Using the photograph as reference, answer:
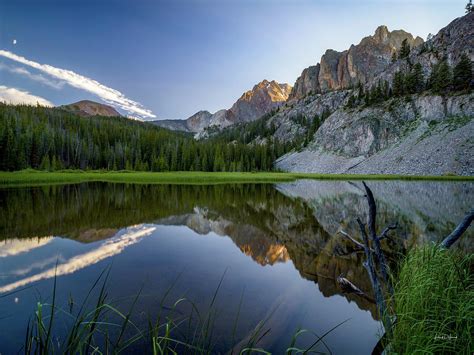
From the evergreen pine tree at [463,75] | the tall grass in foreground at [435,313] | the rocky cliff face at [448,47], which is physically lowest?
the tall grass in foreground at [435,313]

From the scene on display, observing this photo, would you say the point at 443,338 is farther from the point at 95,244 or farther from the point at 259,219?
the point at 259,219

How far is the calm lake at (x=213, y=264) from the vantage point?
246 inches

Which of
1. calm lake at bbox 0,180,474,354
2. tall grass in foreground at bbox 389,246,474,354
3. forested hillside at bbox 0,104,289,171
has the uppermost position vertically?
forested hillside at bbox 0,104,289,171

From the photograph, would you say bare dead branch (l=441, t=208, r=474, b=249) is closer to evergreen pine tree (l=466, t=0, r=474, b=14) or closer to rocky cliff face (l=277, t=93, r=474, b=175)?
rocky cliff face (l=277, t=93, r=474, b=175)

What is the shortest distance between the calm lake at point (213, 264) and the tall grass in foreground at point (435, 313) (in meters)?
1.26

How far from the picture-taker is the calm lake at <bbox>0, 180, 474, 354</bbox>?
20.5 feet

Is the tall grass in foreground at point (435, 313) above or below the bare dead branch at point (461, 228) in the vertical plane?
below

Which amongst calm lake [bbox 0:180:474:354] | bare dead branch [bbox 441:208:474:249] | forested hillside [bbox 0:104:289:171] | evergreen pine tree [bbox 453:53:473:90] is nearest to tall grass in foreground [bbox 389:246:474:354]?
bare dead branch [bbox 441:208:474:249]

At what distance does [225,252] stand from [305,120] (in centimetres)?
18093

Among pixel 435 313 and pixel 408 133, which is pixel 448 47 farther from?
pixel 435 313

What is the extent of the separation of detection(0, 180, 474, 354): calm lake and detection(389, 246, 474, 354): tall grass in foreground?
A: 1.26m

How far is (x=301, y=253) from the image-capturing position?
11.9 metres

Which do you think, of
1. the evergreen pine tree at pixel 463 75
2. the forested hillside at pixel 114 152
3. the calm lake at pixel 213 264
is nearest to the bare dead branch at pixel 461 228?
the calm lake at pixel 213 264

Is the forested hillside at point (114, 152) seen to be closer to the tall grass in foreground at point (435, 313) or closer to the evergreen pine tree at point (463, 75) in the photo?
the evergreen pine tree at point (463, 75)
